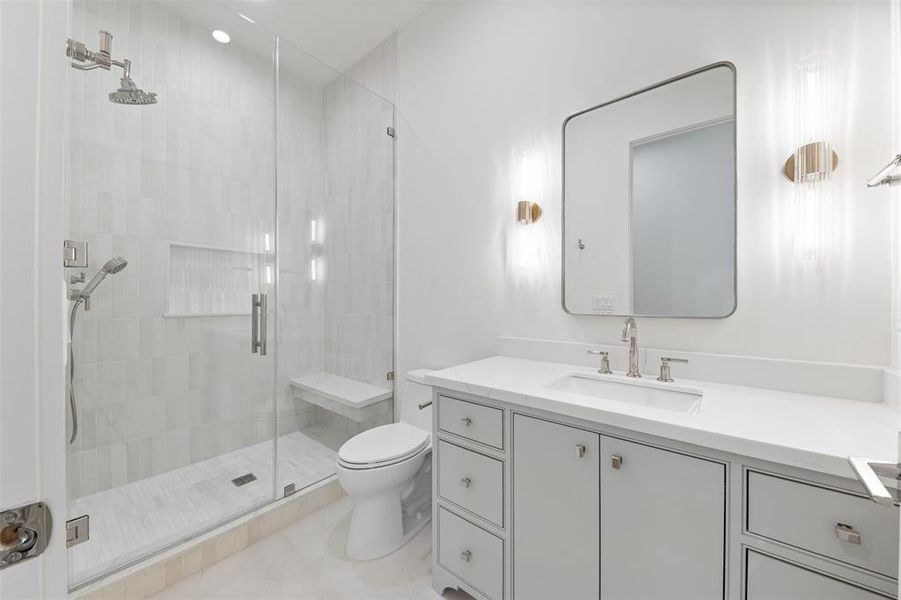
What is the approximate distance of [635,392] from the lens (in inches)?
53.7

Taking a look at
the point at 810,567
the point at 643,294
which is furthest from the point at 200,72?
the point at 810,567

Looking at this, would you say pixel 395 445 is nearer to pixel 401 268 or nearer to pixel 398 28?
pixel 401 268

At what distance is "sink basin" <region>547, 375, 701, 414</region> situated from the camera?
4.15 feet

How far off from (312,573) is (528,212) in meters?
1.89

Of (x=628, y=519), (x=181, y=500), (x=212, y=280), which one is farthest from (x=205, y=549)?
(x=628, y=519)

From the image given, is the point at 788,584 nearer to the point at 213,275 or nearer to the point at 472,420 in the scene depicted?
the point at 472,420

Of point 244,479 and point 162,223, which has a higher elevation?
point 162,223

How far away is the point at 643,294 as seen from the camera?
60.2 inches

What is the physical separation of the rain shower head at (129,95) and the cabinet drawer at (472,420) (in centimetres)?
200

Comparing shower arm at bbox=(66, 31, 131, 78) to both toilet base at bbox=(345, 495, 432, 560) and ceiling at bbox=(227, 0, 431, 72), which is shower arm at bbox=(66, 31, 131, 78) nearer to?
ceiling at bbox=(227, 0, 431, 72)

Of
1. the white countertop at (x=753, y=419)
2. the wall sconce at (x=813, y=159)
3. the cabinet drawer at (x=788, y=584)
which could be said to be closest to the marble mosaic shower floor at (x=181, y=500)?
the white countertop at (x=753, y=419)

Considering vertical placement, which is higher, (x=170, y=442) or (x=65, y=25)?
(x=65, y=25)

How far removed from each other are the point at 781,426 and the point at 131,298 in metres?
2.56

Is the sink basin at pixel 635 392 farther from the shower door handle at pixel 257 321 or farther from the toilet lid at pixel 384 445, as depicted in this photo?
the shower door handle at pixel 257 321
